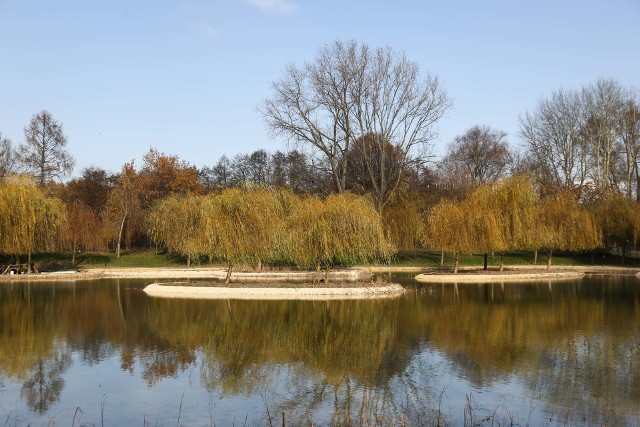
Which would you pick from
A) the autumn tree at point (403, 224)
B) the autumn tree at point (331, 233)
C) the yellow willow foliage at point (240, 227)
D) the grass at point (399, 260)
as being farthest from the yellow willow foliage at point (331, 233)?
the grass at point (399, 260)

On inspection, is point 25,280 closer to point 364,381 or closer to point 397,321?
point 397,321

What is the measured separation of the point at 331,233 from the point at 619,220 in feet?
81.2

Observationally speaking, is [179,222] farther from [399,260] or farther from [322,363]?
[322,363]

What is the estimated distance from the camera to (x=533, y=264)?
1738 inches

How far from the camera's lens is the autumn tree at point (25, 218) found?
1388 inches

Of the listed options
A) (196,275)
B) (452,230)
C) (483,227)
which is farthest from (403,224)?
(196,275)

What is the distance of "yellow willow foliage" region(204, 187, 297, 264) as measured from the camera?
1110 inches

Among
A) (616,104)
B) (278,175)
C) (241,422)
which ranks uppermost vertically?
(616,104)

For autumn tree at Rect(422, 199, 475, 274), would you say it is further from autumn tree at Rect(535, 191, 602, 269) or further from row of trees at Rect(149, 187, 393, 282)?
row of trees at Rect(149, 187, 393, 282)

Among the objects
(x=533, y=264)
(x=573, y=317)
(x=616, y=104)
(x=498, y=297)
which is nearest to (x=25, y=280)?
(x=498, y=297)

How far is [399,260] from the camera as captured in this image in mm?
46000

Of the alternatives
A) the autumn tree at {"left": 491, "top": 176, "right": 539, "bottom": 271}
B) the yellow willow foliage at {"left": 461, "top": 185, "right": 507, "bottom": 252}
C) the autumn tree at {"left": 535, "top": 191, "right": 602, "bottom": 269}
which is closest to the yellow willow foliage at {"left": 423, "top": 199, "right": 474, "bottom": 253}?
the yellow willow foliage at {"left": 461, "top": 185, "right": 507, "bottom": 252}

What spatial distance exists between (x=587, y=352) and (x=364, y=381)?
19.1 feet

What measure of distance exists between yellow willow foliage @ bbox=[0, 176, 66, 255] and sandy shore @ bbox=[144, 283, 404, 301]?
11.7 meters
